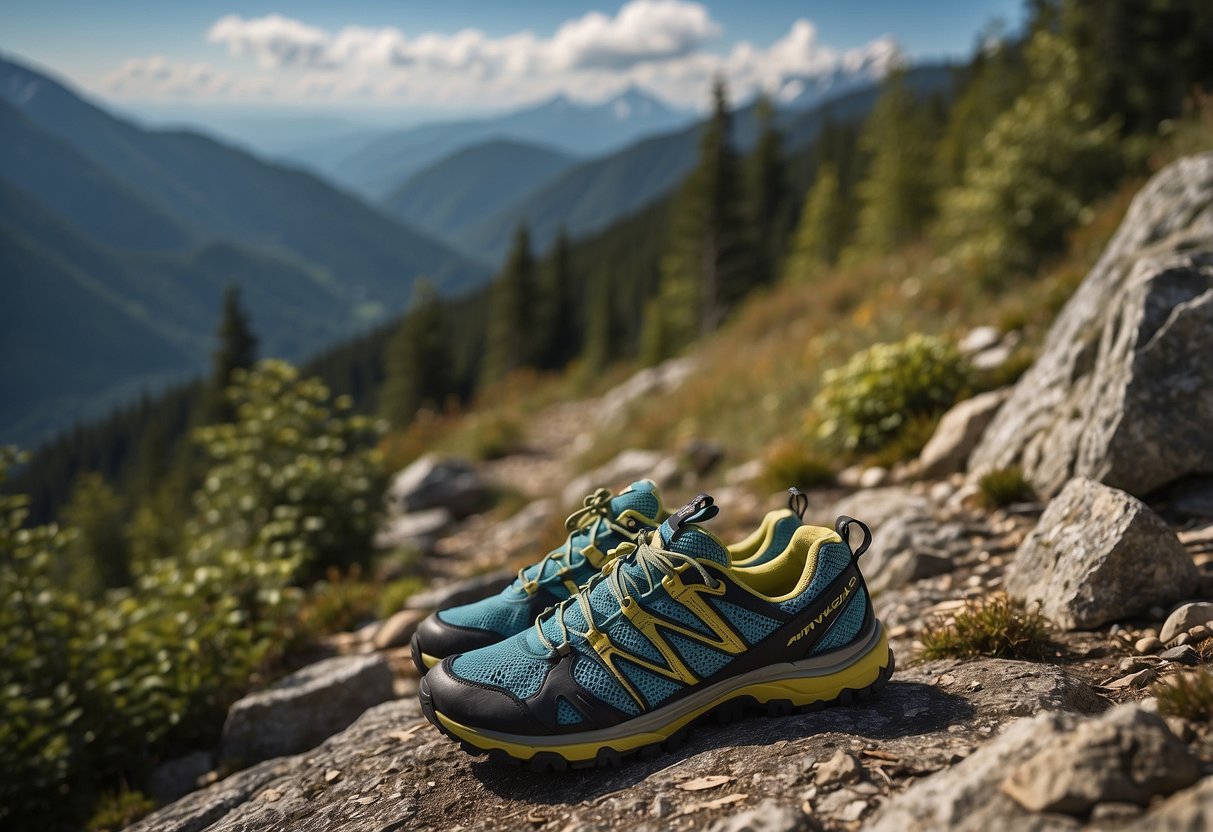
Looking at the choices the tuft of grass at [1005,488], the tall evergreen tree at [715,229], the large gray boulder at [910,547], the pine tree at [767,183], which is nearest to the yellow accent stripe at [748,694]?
the large gray boulder at [910,547]

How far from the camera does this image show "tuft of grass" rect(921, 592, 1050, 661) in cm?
287

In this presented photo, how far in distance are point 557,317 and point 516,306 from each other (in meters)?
10.1

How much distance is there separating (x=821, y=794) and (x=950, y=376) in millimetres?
4912

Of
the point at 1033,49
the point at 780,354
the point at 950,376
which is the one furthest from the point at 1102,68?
the point at 950,376

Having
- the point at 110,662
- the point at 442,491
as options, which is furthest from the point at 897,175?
the point at 110,662

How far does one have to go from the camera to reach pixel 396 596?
19.0ft

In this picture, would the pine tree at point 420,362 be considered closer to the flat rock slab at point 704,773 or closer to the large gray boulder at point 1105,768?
the flat rock slab at point 704,773

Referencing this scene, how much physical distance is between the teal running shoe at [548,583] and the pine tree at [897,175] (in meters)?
32.9

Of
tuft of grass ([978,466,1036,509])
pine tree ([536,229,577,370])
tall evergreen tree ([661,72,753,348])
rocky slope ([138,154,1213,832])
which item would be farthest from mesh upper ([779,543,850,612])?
pine tree ([536,229,577,370])

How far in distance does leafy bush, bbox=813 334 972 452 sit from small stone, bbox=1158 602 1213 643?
3.30 meters

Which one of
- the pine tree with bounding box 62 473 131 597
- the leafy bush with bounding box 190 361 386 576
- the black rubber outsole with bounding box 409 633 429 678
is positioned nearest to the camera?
the black rubber outsole with bounding box 409 633 429 678

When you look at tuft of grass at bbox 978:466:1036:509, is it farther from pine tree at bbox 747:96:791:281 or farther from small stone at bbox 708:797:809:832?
pine tree at bbox 747:96:791:281

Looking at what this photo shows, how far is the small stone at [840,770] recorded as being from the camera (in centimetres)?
207

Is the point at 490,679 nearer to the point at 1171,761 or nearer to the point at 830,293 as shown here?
the point at 1171,761
